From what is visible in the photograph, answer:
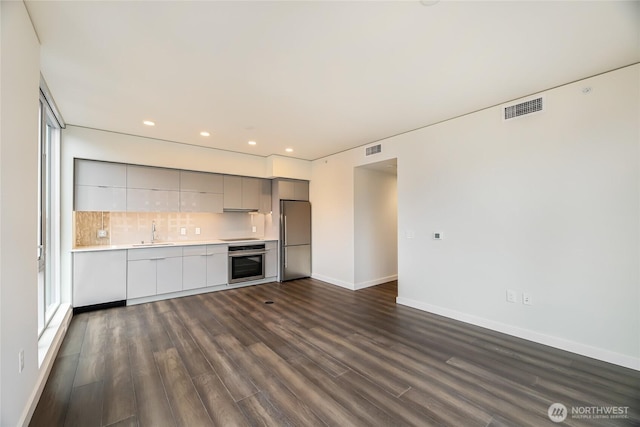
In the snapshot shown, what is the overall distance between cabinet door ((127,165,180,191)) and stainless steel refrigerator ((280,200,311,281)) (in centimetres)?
198

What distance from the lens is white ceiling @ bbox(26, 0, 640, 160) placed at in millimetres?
1723

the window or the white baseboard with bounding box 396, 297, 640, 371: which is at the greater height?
the window

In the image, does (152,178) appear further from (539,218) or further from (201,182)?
(539,218)

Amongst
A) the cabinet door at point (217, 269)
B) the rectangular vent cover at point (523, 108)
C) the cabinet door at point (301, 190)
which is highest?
the rectangular vent cover at point (523, 108)

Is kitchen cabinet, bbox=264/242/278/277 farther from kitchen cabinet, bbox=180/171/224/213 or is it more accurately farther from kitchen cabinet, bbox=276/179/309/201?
kitchen cabinet, bbox=180/171/224/213

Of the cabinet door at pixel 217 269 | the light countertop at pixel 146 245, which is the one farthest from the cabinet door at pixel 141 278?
the cabinet door at pixel 217 269

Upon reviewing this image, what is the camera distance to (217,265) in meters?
4.78

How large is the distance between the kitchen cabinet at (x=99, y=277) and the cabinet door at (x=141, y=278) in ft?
0.20

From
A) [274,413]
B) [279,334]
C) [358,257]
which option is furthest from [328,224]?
[274,413]

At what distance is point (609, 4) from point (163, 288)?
566cm

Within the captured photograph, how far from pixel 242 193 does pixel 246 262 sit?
1377mm

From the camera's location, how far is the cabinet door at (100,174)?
12.5 feet

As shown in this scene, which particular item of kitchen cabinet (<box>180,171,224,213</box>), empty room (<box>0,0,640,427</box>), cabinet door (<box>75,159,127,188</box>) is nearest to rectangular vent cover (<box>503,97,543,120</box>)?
empty room (<box>0,0,640,427</box>)

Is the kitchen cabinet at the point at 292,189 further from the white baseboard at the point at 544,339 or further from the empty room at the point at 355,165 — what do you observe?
the white baseboard at the point at 544,339
